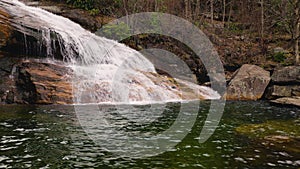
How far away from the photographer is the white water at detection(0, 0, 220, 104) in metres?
19.1

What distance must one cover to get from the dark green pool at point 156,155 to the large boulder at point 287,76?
9.47 meters

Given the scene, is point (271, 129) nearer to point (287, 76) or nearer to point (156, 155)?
point (156, 155)

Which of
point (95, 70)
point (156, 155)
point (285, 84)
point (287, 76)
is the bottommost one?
point (285, 84)

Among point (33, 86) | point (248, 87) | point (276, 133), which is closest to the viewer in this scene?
point (276, 133)

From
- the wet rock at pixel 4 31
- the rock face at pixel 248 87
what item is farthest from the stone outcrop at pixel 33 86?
the rock face at pixel 248 87

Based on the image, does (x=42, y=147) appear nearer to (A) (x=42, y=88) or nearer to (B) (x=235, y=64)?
(A) (x=42, y=88)

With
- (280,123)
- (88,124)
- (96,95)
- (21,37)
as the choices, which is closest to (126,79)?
(96,95)

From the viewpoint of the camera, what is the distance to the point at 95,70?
21.2 metres

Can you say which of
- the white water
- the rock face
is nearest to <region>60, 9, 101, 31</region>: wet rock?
the white water

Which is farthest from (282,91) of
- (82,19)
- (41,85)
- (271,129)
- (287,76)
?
(82,19)

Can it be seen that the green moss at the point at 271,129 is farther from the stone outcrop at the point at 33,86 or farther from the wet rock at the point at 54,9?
the wet rock at the point at 54,9

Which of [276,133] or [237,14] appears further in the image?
[237,14]

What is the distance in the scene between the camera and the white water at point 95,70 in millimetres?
19078

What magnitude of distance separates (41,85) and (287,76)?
683 inches
